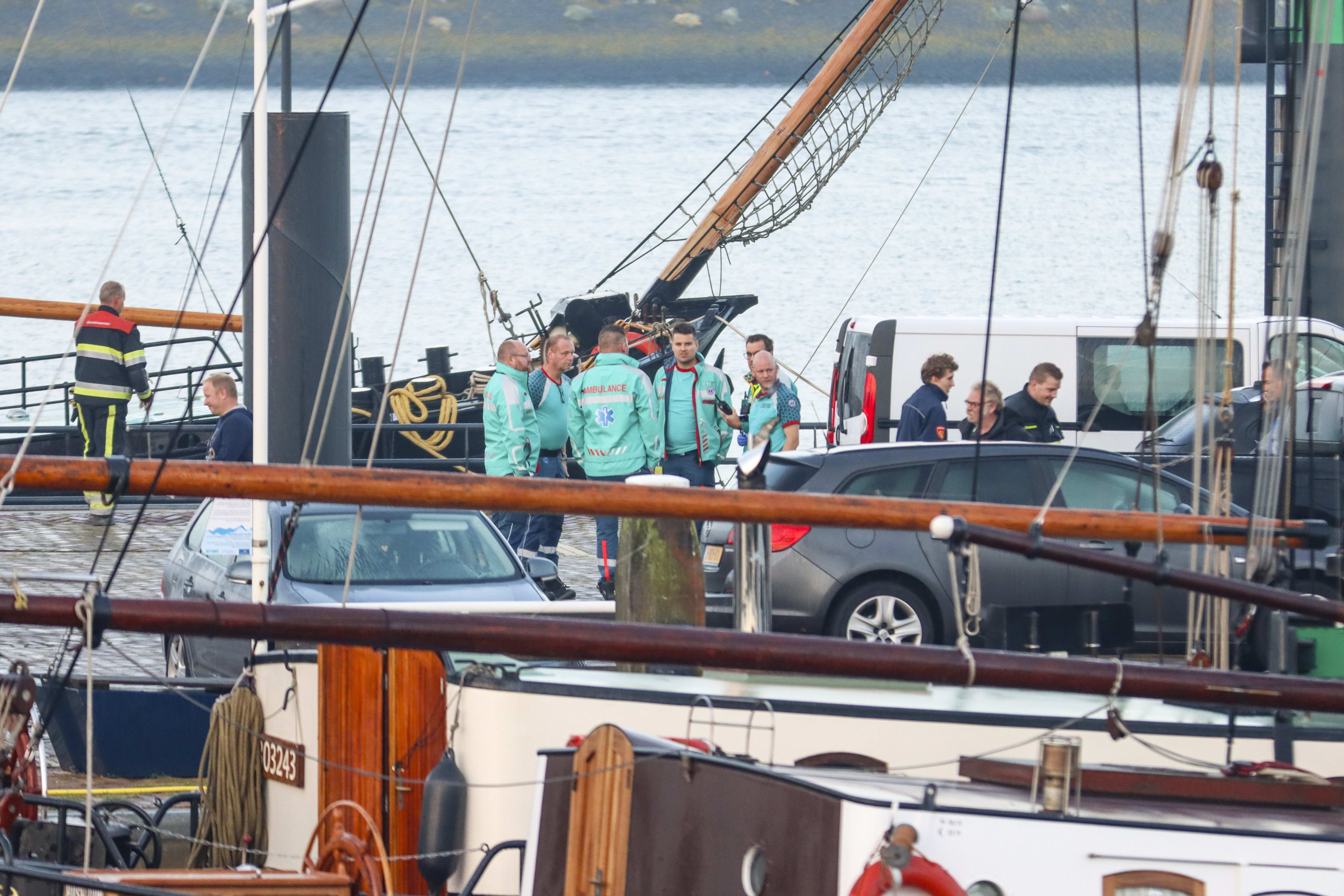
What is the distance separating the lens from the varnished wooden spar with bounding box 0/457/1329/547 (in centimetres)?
555

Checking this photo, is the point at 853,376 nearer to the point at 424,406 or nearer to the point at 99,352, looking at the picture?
the point at 424,406

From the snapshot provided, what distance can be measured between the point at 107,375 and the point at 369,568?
7.77 m

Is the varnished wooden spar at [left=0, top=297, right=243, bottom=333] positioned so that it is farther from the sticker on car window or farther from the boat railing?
the sticker on car window

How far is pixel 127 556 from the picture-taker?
Answer: 15578mm

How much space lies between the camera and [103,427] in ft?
55.8

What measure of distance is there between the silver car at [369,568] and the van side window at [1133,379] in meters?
7.62

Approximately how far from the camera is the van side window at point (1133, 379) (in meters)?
16.5

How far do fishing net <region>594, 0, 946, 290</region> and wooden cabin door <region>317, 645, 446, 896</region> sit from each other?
18.6 metres

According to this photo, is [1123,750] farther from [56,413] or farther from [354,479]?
[56,413]

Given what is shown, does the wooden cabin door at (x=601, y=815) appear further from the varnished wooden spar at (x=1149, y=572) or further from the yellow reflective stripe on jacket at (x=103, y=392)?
the yellow reflective stripe on jacket at (x=103, y=392)

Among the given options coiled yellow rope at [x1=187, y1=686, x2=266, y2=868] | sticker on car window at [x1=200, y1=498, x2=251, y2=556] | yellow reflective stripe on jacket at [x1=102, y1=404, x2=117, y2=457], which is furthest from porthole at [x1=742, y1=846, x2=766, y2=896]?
yellow reflective stripe on jacket at [x1=102, y1=404, x2=117, y2=457]

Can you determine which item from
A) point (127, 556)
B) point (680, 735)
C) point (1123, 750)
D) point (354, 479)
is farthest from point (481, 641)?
point (127, 556)

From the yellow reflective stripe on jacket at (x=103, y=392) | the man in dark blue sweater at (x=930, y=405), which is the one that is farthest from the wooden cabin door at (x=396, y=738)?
the yellow reflective stripe on jacket at (x=103, y=392)

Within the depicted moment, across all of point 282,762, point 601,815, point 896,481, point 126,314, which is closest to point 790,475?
point 896,481
